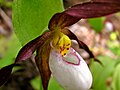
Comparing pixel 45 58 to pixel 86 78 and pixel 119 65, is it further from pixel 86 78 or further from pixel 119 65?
pixel 119 65

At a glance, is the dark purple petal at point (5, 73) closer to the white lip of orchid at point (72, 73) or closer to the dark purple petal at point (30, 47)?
the dark purple petal at point (30, 47)

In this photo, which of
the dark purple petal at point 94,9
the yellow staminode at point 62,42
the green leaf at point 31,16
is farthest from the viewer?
the yellow staminode at point 62,42

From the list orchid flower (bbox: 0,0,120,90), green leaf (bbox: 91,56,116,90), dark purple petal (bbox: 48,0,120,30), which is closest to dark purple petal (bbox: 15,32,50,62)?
orchid flower (bbox: 0,0,120,90)

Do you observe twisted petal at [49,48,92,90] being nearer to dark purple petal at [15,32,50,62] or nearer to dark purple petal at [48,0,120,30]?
dark purple petal at [15,32,50,62]

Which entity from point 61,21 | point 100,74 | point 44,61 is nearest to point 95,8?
point 61,21

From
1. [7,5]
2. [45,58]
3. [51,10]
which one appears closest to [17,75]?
[7,5]

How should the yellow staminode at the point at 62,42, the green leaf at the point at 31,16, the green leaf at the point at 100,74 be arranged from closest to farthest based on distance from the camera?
1. the green leaf at the point at 31,16
2. the yellow staminode at the point at 62,42
3. the green leaf at the point at 100,74

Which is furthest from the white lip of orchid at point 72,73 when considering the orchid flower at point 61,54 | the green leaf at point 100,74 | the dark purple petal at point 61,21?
the green leaf at point 100,74
